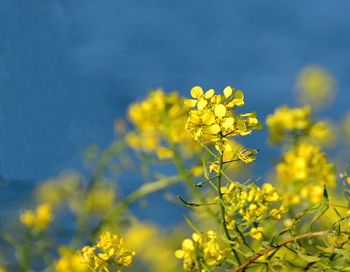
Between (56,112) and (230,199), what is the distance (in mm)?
2139

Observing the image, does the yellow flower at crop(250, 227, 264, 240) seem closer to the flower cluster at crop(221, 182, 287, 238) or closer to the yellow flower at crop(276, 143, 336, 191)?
the flower cluster at crop(221, 182, 287, 238)

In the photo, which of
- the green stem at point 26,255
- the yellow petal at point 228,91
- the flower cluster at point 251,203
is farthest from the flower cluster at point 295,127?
the yellow petal at point 228,91

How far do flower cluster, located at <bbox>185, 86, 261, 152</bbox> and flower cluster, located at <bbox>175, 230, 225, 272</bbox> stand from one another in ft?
0.39

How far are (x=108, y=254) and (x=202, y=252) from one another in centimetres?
8

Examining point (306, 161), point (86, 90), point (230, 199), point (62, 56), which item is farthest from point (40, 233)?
point (86, 90)

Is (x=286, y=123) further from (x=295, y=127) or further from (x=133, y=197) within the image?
(x=133, y=197)

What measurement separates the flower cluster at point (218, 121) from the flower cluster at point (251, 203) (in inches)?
2.8

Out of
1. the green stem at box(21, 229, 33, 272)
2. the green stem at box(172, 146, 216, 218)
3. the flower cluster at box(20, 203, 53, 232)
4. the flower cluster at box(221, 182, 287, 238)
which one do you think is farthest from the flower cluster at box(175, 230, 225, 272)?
the flower cluster at box(20, 203, 53, 232)

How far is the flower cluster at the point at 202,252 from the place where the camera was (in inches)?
27.9

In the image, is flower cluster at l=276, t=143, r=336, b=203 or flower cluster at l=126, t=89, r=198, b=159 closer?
flower cluster at l=276, t=143, r=336, b=203

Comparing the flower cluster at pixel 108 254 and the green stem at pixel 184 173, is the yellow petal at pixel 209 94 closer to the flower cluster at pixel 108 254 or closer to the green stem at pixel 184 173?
the flower cluster at pixel 108 254

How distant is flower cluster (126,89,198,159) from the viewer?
51.6 inches

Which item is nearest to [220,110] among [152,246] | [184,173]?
[184,173]

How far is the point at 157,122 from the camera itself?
4.53ft
